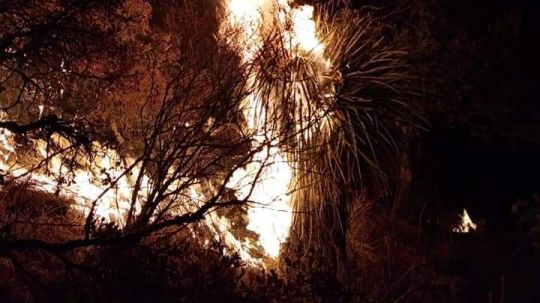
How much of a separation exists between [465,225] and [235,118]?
8766mm

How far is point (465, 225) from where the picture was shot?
1712 cm

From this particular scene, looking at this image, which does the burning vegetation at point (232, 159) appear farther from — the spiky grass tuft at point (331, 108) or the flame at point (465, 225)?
the flame at point (465, 225)

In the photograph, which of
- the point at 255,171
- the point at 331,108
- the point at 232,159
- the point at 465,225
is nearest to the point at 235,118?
the point at 232,159

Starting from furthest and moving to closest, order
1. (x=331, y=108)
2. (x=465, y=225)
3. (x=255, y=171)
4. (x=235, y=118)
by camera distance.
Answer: (x=465, y=225) → (x=331, y=108) → (x=255, y=171) → (x=235, y=118)

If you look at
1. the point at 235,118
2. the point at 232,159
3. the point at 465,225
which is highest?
the point at 465,225

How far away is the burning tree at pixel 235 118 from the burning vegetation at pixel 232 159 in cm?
4

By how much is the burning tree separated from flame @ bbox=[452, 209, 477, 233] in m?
4.04

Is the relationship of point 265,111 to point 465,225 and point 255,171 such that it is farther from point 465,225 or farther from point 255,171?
point 465,225

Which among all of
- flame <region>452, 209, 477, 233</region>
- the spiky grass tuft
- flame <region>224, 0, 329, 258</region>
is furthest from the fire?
flame <region>452, 209, 477, 233</region>

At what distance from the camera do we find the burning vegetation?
30.2 feet

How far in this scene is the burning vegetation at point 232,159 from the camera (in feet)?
30.2

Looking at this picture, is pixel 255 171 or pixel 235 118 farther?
pixel 255 171

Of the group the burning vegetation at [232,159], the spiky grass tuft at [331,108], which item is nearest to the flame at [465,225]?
the burning vegetation at [232,159]

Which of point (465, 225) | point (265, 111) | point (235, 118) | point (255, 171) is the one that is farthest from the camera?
point (465, 225)
